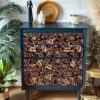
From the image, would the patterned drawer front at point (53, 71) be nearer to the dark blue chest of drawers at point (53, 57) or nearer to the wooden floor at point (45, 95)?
the dark blue chest of drawers at point (53, 57)

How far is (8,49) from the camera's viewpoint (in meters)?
3.25

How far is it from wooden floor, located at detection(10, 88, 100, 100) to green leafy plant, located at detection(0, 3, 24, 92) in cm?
33

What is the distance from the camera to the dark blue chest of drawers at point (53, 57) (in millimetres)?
3010

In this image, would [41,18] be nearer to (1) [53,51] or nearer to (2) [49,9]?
(2) [49,9]

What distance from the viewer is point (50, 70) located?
3121mm

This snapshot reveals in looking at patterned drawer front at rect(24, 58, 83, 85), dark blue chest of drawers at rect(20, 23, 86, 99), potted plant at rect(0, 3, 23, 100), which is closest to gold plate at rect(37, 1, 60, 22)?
potted plant at rect(0, 3, 23, 100)

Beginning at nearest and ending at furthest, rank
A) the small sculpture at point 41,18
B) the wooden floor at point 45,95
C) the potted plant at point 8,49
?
1. the potted plant at point 8,49
2. the small sculpture at point 41,18
3. the wooden floor at point 45,95

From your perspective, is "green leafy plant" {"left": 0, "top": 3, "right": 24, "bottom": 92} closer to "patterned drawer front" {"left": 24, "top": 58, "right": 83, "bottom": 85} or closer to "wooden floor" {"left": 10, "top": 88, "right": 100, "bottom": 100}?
"patterned drawer front" {"left": 24, "top": 58, "right": 83, "bottom": 85}

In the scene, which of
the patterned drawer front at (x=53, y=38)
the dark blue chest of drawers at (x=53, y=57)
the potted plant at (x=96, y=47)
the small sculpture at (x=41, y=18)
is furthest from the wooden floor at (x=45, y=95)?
the small sculpture at (x=41, y=18)

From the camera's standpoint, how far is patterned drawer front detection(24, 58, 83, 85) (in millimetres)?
3090

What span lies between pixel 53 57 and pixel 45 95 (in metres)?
0.72

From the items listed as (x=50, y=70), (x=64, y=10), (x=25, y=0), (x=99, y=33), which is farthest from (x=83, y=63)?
(x=25, y=0)

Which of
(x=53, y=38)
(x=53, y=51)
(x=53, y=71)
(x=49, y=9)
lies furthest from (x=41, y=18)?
(x=53, y=71)

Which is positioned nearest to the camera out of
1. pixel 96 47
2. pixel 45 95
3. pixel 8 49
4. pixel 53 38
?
pixel 53 38
